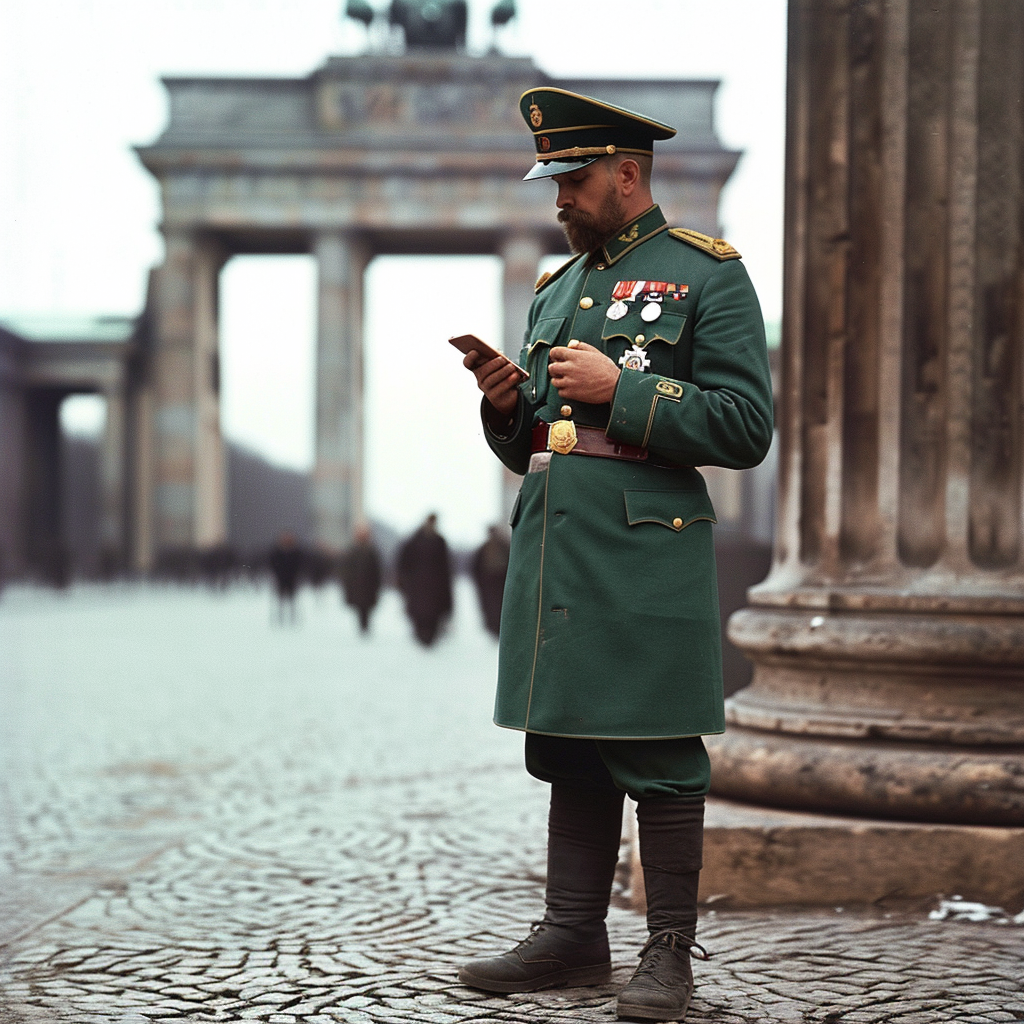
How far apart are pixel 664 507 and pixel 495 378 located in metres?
0.47

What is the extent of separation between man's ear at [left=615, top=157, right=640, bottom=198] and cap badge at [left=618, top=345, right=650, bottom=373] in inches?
14.6

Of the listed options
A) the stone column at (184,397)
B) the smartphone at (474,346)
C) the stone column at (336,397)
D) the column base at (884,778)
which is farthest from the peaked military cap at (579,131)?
the stone column at (184,397)

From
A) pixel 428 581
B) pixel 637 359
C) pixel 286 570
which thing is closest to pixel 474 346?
pixel 637 359

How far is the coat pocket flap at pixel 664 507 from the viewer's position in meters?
3.36

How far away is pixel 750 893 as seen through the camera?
4238 mm

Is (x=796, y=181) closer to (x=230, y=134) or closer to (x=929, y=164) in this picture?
(x=929, y=164)

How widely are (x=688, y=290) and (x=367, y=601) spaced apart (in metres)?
16.6

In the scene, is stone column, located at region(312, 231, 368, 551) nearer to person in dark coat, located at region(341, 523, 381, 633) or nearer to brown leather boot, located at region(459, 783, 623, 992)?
person in dark coat, located at region(341, 523, 381, 633)

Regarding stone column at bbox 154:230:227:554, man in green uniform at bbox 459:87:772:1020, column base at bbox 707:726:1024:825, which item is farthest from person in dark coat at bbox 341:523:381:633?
stone column at bbox 154:230:227:554

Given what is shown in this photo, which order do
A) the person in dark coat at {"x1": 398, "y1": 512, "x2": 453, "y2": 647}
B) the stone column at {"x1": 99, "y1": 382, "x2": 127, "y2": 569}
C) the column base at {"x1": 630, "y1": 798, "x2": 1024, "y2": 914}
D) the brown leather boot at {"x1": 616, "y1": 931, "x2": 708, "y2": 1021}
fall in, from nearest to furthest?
the brown leather boot at {"x1": 616, "y1": 931, "x2": 708, "y2": 1021}
the column base at {"x1": 630, "y1": 798, "x2": 1024, "y2": 914}
the person in dark coat at {"x1": 398, "y1": 512, "x2": 453, "y2": 647}
the stone column at {"x1": 99, "y1": 382, "x2": 127, "y2": 569}

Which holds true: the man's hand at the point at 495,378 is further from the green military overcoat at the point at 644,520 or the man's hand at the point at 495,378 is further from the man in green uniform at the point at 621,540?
the green military overcoat at the point at 644,520

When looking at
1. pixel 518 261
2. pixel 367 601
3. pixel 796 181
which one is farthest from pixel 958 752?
pixel 518 261

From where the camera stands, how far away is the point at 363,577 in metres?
19.9

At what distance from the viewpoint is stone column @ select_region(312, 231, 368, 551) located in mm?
50250
